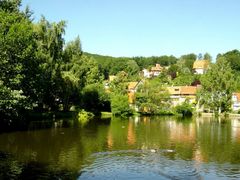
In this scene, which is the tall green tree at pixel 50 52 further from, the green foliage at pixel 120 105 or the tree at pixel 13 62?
the green foliage at pixel 120 105

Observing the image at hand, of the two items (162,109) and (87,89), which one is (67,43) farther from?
(162,109)

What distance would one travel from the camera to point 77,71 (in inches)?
3164

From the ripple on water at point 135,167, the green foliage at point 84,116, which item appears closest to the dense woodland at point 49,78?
the green foliage at point 84,116

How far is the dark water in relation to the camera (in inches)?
1120

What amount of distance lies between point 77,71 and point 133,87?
50.3m

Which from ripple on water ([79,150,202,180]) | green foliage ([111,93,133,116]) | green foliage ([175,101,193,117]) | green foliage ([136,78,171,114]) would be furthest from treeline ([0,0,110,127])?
green foliage ([175,101,193,117])

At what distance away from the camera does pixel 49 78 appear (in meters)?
65.2

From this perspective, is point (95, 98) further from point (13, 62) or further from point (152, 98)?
point (13, 62)

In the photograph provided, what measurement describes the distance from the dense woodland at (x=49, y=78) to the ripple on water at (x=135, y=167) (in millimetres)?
15813

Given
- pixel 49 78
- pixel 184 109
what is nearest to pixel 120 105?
pixel 184 109

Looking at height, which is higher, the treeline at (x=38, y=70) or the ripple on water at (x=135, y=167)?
the treeline at (x=38, y=70)

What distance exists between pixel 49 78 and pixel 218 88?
5291 centimetres

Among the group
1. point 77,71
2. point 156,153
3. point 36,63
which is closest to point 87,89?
point 77,71

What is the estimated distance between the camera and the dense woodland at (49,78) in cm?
4759
